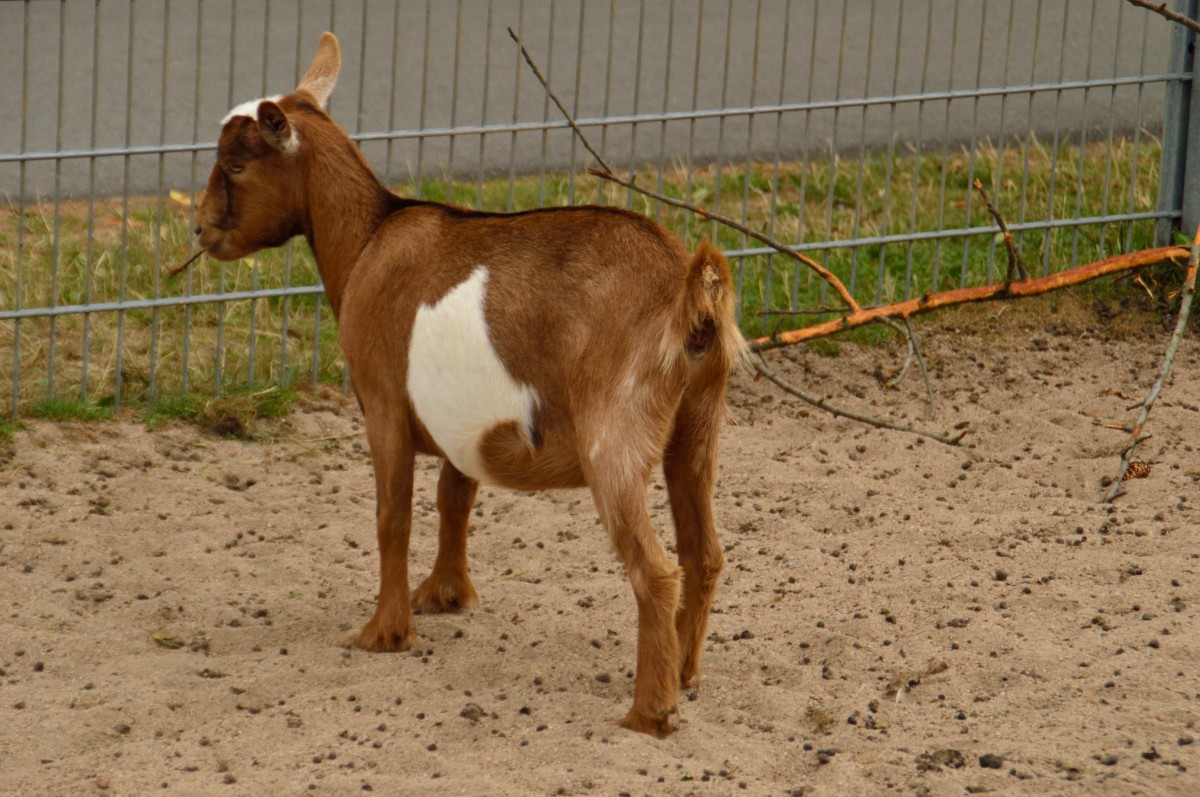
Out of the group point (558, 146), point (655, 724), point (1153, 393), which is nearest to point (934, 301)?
point (1153, 393)

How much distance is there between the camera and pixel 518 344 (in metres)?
4.23

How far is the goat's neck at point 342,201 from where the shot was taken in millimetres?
4820

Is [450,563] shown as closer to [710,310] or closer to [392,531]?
[392,531]

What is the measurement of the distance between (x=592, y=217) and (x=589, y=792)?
1569mm

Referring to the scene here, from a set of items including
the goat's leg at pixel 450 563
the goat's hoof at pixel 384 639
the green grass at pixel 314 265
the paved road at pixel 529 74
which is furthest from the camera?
the paved road at pixel 529 74

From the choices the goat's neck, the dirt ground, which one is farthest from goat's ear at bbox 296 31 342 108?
the dirt ground

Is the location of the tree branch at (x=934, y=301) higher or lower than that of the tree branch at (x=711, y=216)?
lower

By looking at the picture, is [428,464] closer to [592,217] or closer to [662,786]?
[592,217]

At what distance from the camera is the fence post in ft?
26.1

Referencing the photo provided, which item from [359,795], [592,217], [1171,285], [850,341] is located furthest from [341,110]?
[359,795]

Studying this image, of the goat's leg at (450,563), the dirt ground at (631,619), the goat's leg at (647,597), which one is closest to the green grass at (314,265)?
the dirt ground at (631,619)

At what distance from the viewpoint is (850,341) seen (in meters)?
7.63

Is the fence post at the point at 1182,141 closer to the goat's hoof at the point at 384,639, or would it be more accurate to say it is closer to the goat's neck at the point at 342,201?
the goat's neck at the point at 342,201

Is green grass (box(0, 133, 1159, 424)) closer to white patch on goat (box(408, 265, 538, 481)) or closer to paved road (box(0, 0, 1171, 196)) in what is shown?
paved road (box(0, 0, 1171, 196))
